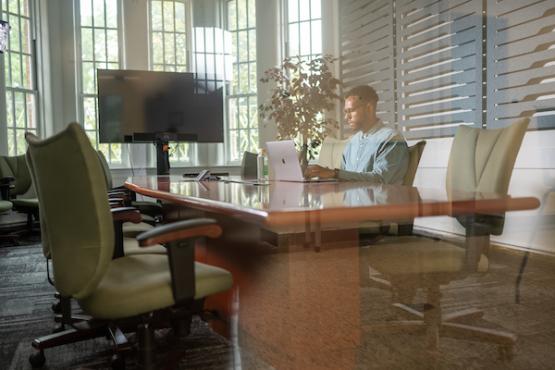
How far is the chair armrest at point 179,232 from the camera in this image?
1.34 m

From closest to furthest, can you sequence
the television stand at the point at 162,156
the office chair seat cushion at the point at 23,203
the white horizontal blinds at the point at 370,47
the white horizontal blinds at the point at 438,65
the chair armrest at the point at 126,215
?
the chair armrest at the point at 126,215 → the white horizontal blinds at the point at 438,65 → the white horizontal blinds at the point at 370,47 → the office chair seat cushion at the point at 23,203 → the television stand at the point at 162,156

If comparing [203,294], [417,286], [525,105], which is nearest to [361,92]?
[525,105]

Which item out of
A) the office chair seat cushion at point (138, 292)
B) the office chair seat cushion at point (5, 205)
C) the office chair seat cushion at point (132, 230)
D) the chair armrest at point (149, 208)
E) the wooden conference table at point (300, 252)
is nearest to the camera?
the wooden conference table at point (300, 252)

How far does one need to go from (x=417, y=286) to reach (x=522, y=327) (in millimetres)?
579

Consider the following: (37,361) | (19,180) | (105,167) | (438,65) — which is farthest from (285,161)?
(19,180)

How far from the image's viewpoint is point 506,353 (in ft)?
7.00

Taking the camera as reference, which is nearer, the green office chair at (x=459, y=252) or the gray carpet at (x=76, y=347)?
the green office chair at (x=459, y=252)

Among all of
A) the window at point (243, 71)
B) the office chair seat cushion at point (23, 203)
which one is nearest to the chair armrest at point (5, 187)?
the office chair seat cushion at point (23, 203)

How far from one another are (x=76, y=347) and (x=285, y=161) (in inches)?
51.4

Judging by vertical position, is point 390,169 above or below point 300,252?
above

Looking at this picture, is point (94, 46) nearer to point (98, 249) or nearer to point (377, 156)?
point (377, 156)

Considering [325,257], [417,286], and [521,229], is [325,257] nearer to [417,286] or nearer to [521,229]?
[417,286]

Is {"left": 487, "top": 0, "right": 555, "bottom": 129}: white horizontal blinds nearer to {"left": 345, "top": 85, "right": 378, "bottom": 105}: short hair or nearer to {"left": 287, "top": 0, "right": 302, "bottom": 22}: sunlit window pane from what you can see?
{"left": 345, "top": 85, "right": 378, "bottom": 105}: short hair

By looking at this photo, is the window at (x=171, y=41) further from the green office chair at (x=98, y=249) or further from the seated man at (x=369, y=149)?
the green office chair at (x=98, y=249)
